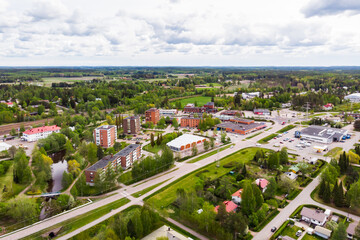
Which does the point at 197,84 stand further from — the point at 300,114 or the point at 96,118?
the point at 96,118

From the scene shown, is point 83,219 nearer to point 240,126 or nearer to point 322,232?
point 322,232

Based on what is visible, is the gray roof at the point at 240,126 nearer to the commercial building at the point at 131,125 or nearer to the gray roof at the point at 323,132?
the gray roof at the point at 323,132

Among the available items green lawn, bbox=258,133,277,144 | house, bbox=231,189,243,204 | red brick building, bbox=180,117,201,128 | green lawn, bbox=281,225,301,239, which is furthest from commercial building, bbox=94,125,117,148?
green lawn, bbox=281,225,301,239

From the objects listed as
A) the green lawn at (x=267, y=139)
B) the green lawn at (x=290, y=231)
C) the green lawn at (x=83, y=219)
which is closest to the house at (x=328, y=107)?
the green lawn at (x=267, y=139)

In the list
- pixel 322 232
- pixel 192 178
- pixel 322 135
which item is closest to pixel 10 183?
pixel 192 178

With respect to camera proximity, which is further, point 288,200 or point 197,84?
point 197,84

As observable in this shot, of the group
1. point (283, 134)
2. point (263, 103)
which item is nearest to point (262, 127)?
point (283, 134)

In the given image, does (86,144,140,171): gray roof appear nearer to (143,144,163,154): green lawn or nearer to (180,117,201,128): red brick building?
(143,144,163,154): green lawn
